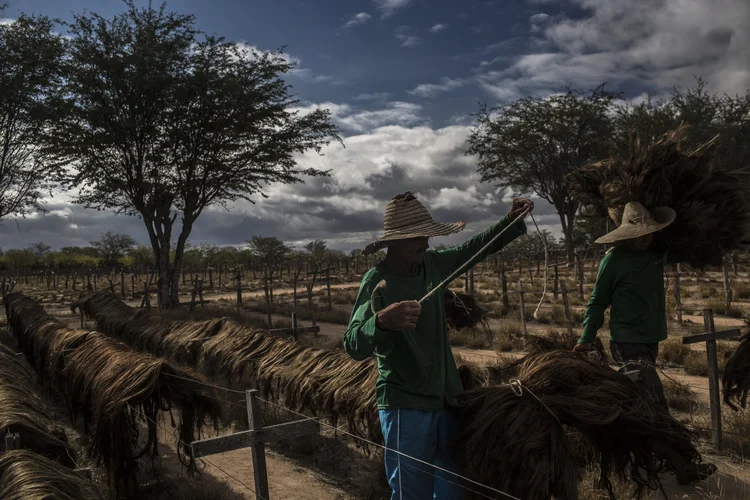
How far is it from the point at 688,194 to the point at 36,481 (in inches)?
175

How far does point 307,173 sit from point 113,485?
1741cm

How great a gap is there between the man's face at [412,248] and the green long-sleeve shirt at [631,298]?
175 centimetres

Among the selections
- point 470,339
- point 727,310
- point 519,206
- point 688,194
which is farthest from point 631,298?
point 727,310

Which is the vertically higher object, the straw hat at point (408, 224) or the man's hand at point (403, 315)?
the straw hat at point (408, 224)

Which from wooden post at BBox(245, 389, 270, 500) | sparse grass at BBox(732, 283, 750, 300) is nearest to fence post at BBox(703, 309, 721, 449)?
wooden post at BBox(245, 389, 270, 500)

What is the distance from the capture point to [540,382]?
267cm

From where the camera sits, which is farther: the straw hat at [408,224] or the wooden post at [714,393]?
the wooden post at [714,393]

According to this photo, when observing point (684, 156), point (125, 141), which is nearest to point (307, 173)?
point (125, 141)

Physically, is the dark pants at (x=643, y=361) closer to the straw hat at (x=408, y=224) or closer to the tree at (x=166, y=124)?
the straw hat at (x=408, y=224)

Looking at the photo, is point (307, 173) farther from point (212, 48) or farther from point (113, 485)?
point (113, 485)

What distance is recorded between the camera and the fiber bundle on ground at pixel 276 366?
4879 mm

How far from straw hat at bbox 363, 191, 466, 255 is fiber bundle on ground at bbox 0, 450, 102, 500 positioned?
1872mm

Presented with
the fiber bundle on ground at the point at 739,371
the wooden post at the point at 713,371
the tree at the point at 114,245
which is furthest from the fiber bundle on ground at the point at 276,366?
the tree at the point at 114,245

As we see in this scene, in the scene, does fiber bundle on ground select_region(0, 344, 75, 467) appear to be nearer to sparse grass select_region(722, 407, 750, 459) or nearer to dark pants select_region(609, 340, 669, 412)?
dark pants select_region(609, 340, 669, 412)
